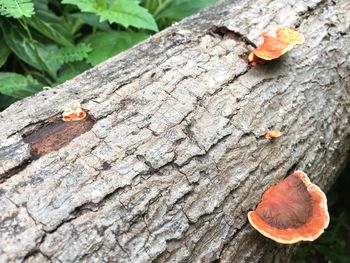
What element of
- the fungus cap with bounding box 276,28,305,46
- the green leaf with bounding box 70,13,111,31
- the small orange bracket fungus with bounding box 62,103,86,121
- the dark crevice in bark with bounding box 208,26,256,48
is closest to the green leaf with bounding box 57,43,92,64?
the green leaf with bounding box 70,13,111,31

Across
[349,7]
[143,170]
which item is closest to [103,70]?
[143,170]

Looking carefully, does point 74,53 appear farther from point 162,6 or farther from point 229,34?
point 229,34

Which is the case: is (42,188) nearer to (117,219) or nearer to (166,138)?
(117,219)

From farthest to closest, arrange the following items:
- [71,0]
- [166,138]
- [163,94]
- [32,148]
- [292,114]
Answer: [71,0] → [292,114] → [163,94] → [166,138] → [32,148]

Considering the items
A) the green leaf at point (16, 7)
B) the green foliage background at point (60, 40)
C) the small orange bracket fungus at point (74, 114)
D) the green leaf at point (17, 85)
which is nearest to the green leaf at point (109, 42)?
the green foliage background at point (60, 40)

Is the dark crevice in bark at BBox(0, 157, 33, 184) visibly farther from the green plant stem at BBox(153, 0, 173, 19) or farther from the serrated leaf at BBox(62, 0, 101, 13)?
the green plant stem at BBox(153, 0, 173, 19)

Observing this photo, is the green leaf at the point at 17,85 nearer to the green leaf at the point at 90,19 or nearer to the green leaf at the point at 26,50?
the green leaf at the point at 26,50
